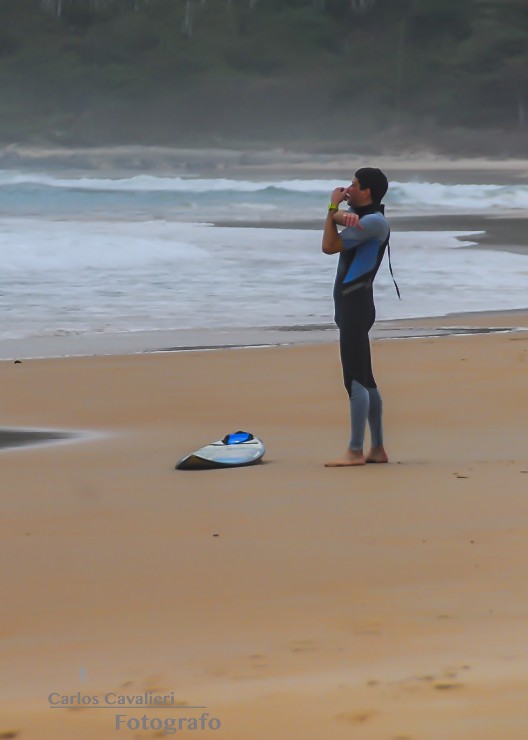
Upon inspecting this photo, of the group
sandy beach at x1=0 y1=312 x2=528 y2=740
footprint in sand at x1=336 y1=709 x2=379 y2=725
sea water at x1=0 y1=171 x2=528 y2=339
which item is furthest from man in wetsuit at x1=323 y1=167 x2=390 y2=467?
sea water at x1=0 y1=171 x2=528 y2=339

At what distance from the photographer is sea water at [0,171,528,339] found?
1328 centimetres

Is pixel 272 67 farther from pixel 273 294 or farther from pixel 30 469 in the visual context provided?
pixel 30 469

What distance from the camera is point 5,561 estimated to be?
4.41 meters

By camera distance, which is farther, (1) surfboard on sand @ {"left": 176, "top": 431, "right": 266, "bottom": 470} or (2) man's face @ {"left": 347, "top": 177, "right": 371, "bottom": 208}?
(1) surfboard on sand @ {"left": 176, "top": 431, "right": 266, "bottom": 470}

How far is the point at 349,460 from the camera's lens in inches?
235

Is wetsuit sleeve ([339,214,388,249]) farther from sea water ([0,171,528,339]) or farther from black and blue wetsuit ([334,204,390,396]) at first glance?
sea water ([0,171,528,339])

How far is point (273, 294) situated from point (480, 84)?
316 feet

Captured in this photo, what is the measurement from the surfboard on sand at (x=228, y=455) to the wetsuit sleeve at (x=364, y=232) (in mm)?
977

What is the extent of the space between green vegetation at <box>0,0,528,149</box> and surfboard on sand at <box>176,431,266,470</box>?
92747 millimetres

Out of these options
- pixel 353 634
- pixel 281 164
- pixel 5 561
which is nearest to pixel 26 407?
pixel 5 561

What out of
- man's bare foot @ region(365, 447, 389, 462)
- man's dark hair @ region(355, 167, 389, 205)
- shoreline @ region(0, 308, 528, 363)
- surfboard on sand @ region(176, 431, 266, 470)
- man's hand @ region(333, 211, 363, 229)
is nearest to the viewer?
man's hand @ region(333, 211, 363, 229)

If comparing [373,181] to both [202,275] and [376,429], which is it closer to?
[376,429]

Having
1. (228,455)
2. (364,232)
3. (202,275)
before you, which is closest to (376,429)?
(228,455)

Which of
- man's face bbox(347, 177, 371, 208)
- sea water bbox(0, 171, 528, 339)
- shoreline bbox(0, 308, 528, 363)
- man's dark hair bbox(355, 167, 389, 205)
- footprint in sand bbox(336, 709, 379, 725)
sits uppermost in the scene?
man's dark hair bbox(355, 167, 389, 205)
